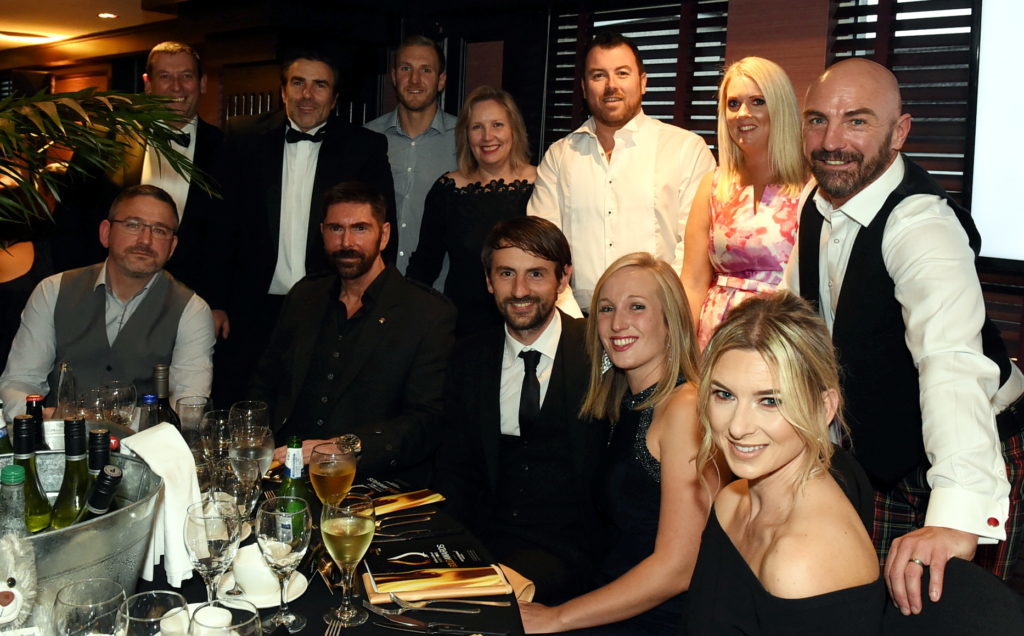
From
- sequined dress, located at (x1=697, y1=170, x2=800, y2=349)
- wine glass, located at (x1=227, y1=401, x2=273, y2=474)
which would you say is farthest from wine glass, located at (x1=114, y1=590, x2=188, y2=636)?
sequined dress, located at (x1=697, y1=170, x2=800, y2=349)

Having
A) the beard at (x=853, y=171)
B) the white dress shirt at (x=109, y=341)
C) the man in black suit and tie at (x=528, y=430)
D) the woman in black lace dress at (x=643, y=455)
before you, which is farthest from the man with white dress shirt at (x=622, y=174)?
the white dress shirt at (x=109, y=341)

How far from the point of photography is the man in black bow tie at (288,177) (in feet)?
12.3

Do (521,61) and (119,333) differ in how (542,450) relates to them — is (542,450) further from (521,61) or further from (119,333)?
(521,61)

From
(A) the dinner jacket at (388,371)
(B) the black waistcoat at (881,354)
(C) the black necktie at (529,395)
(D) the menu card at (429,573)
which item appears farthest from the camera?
(A) the dinner jacket at (388,371)

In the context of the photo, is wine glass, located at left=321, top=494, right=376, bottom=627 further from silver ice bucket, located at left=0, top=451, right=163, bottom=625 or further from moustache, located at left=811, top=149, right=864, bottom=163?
moustache, located at left=811, top=149, right=864, bottom=163

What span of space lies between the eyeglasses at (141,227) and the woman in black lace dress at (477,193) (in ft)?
2.96

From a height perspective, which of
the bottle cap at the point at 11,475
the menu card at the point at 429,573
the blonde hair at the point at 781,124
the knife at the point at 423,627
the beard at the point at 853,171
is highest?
the blonde hair at the point at 781,124

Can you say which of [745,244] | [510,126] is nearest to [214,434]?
[745,244]

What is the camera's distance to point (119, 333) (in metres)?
2.98

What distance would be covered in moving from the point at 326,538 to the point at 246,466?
0.34m

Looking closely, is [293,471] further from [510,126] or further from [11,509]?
[510,126]

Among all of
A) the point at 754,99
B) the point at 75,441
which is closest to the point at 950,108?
the point at 754,99

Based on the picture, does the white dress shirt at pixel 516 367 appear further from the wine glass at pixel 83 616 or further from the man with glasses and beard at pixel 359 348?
the wine glass at pixel 83 616

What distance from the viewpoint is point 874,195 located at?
205 cm
